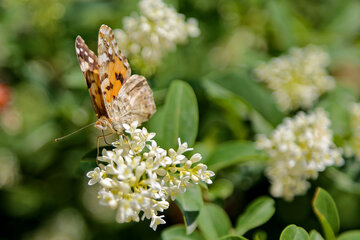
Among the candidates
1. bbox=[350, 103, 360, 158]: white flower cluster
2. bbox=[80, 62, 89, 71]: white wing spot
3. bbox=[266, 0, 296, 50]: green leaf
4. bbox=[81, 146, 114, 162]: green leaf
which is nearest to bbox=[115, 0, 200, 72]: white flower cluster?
bbox=[80, 62, 89, 71]: white wing spot

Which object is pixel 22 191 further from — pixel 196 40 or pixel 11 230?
pixel 196 40

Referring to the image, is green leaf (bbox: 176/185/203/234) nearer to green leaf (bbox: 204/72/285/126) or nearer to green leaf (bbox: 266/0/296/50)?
green leaf (bbox: 204/72/285/126)

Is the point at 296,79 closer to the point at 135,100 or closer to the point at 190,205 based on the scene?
the point at 135,100

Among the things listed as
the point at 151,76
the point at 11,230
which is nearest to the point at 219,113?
the point at 151,76

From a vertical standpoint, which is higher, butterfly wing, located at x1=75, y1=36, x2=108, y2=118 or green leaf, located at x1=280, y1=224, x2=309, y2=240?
butterfly wing, located at x1=75, y1=36, x2=108, y2=118

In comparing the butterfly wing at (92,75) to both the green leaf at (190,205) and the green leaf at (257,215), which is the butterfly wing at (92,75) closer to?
the green leaf at (190,205)

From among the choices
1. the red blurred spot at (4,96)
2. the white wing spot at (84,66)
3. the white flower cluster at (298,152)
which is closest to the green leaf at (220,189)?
the white flower cluster at (298,152)

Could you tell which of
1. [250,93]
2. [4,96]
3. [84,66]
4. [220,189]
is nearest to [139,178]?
[84,66]
